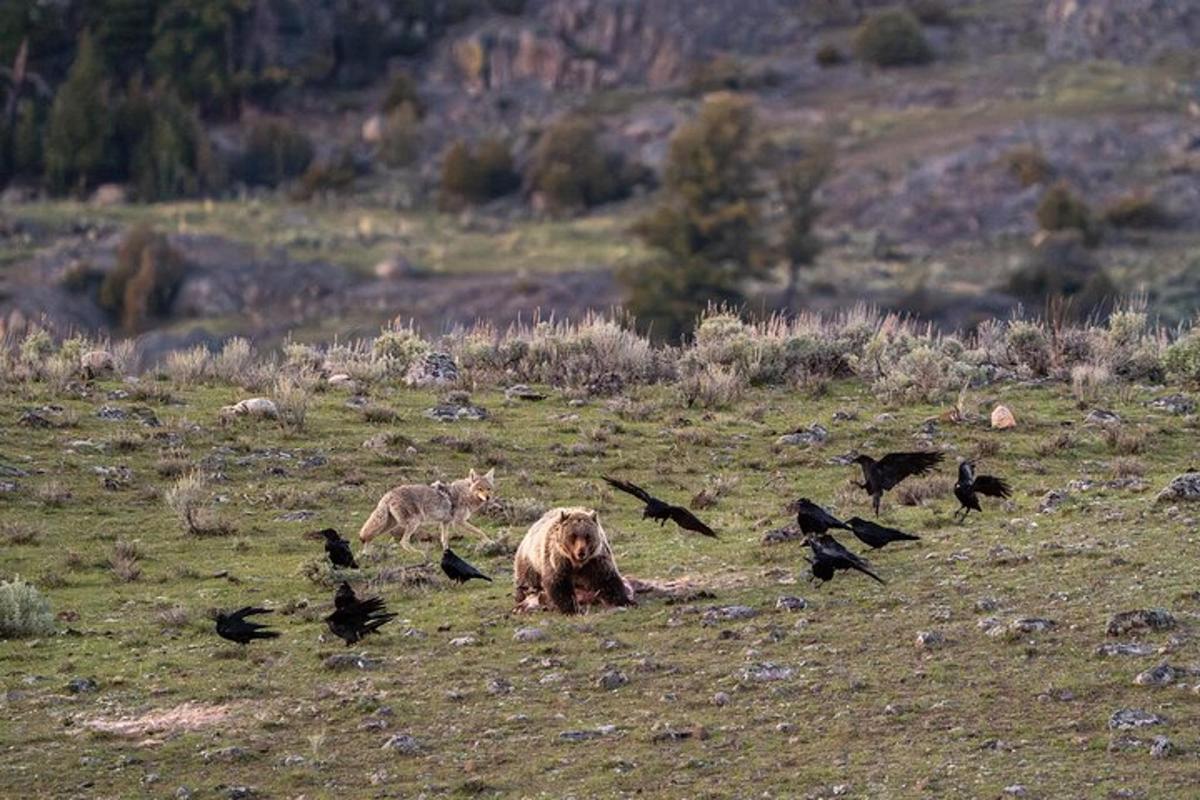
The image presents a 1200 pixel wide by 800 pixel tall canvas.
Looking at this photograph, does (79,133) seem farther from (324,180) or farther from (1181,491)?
Answer: (1181,491)

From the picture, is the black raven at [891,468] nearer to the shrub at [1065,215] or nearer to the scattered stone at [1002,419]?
the scattered stone at [1002,419]

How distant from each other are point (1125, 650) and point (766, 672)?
1942 mm

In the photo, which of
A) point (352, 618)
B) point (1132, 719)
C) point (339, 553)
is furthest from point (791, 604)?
point (339, 553)

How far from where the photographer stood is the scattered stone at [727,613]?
13.6 metres

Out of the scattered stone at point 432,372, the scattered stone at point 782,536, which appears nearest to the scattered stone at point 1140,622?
the scattered stone at point 782,536

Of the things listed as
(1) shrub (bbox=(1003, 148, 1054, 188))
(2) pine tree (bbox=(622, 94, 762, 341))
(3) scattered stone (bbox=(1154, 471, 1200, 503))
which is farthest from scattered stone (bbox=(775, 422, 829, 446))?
(1) shrub (bbox=(1003, 148, 1054, 188))

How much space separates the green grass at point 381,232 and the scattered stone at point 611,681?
6420cm

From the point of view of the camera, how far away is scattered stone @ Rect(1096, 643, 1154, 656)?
40.0 ft

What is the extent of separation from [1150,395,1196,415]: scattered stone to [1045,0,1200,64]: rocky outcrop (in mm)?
76466

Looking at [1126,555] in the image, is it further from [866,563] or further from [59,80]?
[59,80]

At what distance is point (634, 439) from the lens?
70.3ft

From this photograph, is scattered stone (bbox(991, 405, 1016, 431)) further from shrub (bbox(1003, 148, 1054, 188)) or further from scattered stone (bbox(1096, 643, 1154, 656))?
shrub (bbox(1003, 148, 1054, 188))

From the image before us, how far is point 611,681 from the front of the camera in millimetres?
12359

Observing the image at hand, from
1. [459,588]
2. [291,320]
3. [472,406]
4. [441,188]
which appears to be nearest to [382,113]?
[441,188]
